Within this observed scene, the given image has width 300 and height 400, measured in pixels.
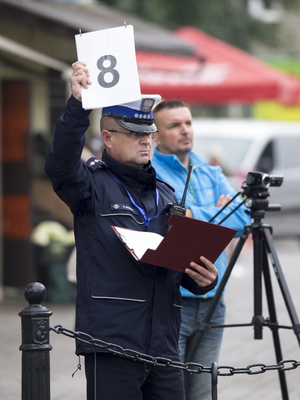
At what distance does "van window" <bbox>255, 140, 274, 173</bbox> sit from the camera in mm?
12258

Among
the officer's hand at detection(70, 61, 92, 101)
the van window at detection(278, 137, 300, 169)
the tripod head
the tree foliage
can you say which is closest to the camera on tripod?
the tripod head

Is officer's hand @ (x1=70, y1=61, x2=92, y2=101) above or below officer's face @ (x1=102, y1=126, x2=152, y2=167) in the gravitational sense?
above

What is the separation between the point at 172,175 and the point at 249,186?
459 millimetres

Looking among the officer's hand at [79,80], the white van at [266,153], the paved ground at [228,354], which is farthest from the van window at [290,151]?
the officer's hand at [79,80]

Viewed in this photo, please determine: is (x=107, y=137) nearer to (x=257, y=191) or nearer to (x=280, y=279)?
(x=257, y=191)

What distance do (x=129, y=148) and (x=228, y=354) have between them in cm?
→ 373

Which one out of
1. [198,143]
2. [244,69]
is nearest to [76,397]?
[198,143]

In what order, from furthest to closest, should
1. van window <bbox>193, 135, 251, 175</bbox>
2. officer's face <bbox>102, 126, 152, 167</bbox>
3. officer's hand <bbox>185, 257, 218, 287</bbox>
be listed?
van window <bbox>193, 135, 251, 175</bbox> < officer's face <bbox>102, 126, 152, 167</bbox> < officer's hand <bbox>185, 257, 218, 287</bbox>

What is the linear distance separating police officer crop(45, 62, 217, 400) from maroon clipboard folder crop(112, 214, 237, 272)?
0.17 ft

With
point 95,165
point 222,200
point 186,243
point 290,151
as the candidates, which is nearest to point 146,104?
point 95,165

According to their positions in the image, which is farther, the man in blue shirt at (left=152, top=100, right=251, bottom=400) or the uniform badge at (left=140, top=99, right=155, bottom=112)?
the man in blue shirt at (left=152, top=100, right=251, bottom=400)

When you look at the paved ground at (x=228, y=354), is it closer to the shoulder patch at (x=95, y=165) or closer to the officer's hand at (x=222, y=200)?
the officer's hand at (x=222, y=200)

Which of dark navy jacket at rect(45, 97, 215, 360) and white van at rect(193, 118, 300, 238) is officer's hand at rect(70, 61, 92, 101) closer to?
dark navy jacket at rect(45, 97, 215, 360)

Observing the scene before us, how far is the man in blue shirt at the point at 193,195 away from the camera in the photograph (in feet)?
12.5
